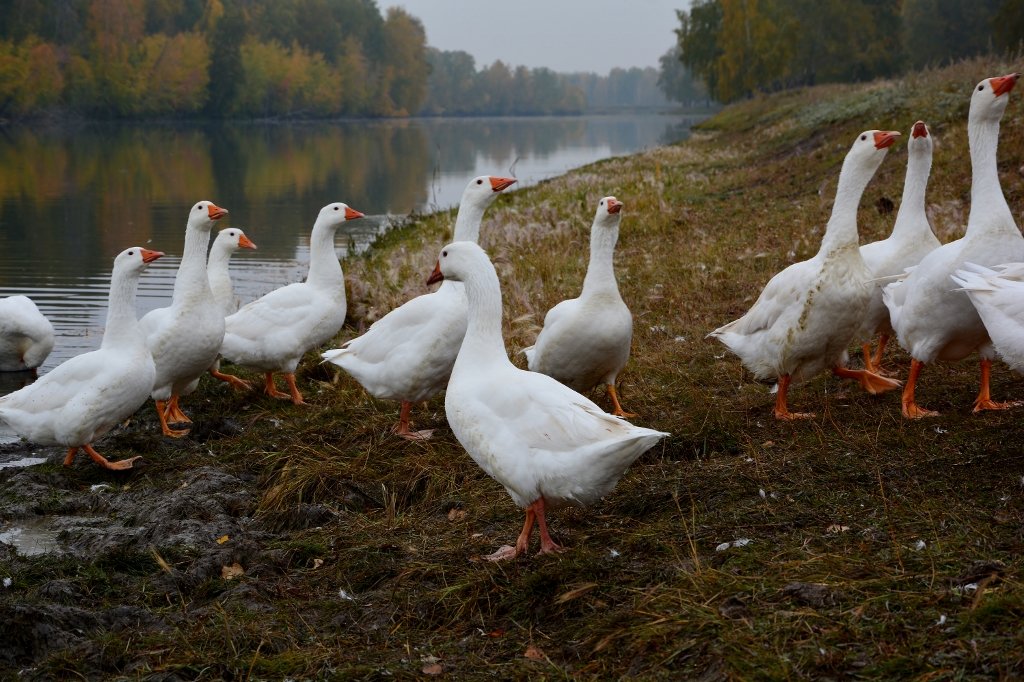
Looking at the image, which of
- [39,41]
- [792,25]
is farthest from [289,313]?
[39,41]

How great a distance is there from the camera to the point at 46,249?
21.4 metres

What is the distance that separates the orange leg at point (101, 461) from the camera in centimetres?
791

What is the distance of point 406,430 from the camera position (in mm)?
8016

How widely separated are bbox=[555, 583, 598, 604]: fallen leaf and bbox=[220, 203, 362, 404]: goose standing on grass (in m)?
5.41

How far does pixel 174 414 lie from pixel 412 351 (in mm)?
2789

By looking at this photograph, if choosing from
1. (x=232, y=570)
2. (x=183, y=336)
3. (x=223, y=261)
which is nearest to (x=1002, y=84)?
(x=232, y=570)

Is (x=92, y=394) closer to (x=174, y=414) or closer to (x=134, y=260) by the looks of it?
(x=134, y=260)

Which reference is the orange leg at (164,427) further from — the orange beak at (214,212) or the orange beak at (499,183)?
the orange beak at (499,183)

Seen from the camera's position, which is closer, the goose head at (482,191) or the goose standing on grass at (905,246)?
the goose standing on grass at (905,246)

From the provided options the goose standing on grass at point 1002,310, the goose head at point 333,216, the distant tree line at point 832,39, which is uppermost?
the distant tree line at point 832,39

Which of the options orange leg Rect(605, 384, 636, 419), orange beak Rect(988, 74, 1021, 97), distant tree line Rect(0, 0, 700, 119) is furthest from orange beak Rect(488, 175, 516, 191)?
distant tree line Rect(0, 0, 700, 119)

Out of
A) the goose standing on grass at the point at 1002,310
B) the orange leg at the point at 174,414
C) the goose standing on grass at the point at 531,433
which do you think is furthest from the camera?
the orange leg at the point at 174,414

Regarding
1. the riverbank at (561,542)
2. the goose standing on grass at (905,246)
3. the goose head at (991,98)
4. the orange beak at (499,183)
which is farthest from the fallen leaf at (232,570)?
the goose head at (991,98)

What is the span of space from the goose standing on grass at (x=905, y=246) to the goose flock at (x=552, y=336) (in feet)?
0.05
